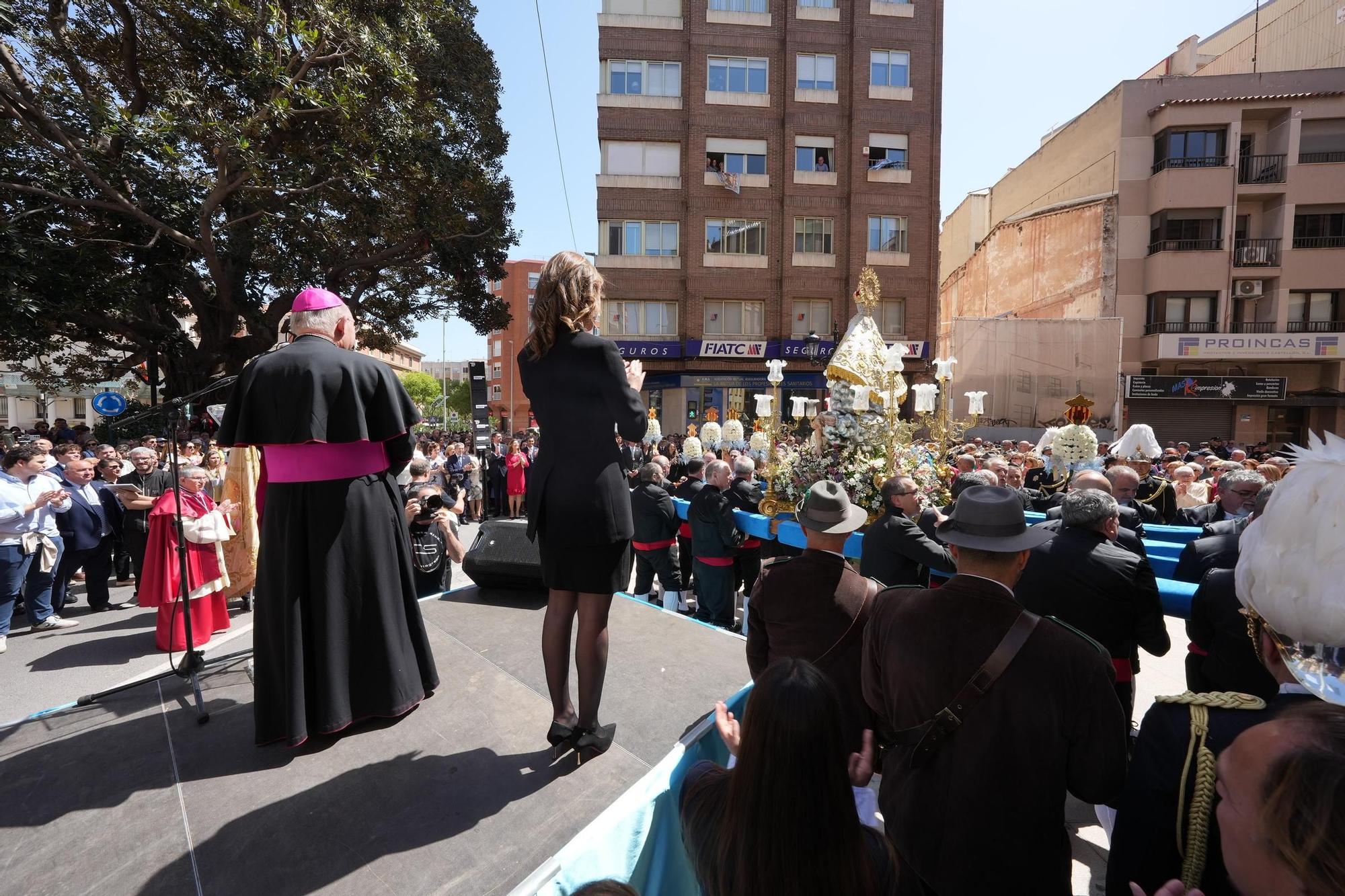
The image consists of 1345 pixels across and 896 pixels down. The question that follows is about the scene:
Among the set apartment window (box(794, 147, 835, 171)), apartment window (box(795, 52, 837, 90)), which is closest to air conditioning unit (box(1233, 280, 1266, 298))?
apartment window (box(794, 147, 835, 171))

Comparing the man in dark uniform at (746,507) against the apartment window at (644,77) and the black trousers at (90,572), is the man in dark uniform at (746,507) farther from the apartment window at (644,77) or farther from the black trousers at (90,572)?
the apartment window at (644,77)

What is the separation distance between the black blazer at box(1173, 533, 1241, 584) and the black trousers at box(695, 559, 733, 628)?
3.80 meters

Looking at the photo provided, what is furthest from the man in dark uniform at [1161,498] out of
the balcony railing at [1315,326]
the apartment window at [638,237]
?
the balcony railing at [1315,326]

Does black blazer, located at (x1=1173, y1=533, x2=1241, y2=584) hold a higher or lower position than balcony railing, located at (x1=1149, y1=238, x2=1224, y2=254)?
lower

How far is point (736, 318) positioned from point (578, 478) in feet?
89.4

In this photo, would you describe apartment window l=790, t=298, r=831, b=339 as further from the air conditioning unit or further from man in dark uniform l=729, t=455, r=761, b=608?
man in dark uniform l=729, t=455, r=761, b=608

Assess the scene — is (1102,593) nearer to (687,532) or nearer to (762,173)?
(687,532)

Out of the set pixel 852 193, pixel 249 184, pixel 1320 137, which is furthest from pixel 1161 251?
pixel 249 184

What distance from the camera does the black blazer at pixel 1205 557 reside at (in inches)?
147

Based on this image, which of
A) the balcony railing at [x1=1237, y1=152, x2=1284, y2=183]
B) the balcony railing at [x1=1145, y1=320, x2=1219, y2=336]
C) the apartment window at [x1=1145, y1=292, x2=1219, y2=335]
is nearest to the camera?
the balcony railing at [x1=1237, y1=152, x2=1284, y2=183]

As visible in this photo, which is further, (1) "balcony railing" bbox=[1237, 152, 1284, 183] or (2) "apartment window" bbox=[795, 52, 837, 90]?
(2) "apartment window" bbox=[795, 52, 837, 90]

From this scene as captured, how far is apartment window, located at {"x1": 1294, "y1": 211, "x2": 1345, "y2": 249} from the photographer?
25.9 metres

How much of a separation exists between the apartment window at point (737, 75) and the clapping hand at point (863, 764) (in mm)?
30628

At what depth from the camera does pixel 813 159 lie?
→ 2845cm
